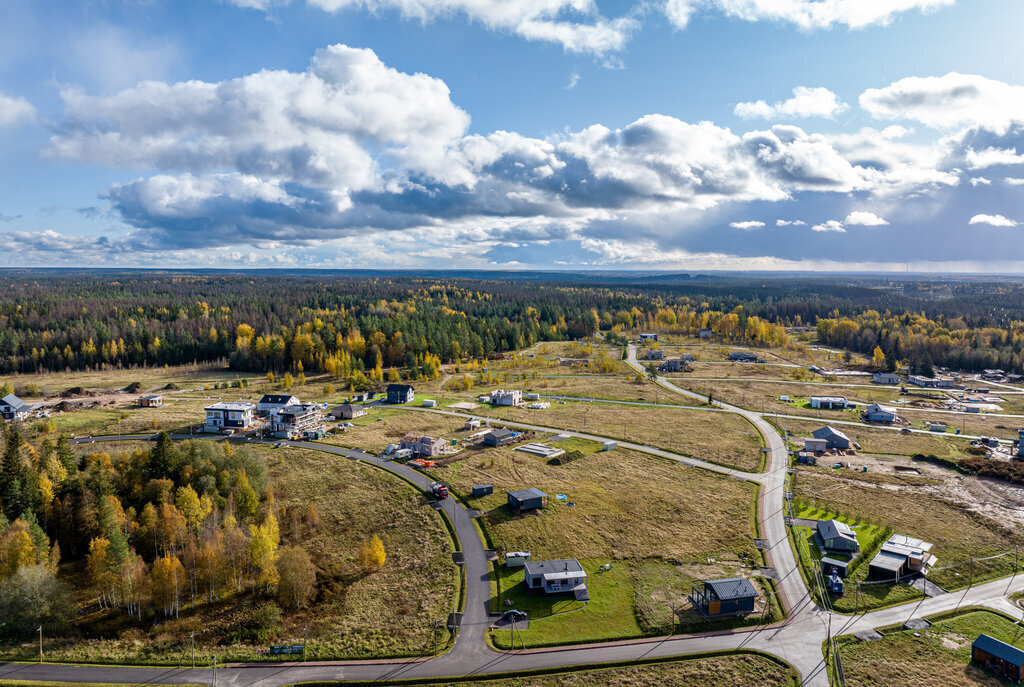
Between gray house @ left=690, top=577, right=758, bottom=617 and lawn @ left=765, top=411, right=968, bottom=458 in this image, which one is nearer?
gray house @ left=690, top=577, right=758, bottom=617

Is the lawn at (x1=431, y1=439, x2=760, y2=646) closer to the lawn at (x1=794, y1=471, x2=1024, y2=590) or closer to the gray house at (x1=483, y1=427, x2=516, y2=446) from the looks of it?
the gray house at (x1=483, y1=427, x2=516, y2=446)

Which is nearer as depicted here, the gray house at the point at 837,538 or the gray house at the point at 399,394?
the gray house at the point at 837,538

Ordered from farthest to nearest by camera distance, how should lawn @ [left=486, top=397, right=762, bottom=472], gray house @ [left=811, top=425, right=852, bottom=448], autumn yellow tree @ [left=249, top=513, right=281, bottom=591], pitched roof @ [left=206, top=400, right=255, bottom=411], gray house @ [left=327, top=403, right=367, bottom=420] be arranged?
gray house @ [left=327, top=403, right=367, bottom=420] → pitched roof @ [left=206, top=400, right=255, bottom=411] → gray house @ [left=811, top=425, right=852, bottom=448] → lawn @ [left=486, top=397, right=762, bottom=472] → autumn yellow tree @ [left=249, top=513, right=281, bottom=591]

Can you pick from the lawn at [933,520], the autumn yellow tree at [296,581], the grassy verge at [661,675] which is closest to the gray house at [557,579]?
the grassy verge at [661,675]

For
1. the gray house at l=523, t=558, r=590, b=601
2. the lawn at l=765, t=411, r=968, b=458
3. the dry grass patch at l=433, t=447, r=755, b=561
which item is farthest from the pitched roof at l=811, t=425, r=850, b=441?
the gray house at l=523, t=558, r=590, b=601

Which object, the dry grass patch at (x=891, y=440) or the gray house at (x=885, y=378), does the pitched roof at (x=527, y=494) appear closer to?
the dry grass patch at (x=891, y=440)

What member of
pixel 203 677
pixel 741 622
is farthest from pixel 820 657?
pixel 203 677

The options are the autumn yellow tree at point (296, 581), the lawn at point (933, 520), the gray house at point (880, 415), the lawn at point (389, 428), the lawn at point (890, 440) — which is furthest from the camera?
the gray house at point (880, 415)

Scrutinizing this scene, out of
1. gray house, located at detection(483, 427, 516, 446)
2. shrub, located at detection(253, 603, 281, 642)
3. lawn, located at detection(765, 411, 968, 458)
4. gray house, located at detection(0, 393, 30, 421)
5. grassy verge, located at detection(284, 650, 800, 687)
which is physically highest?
gray house, located at detection(0, 393, 30, 421)

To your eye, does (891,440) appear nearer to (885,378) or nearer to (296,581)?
(885,378)
